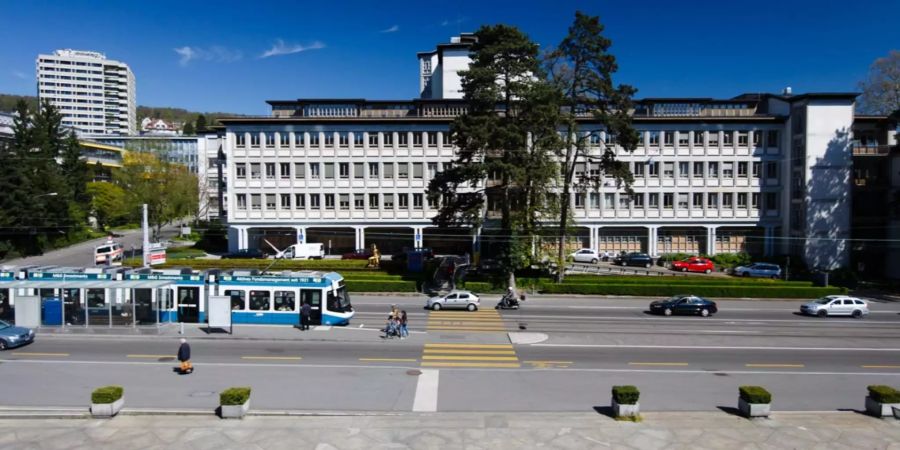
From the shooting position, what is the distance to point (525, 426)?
54.3 ft

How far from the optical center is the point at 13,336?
1035 inches

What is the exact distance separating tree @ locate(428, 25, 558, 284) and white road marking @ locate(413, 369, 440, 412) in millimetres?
23003

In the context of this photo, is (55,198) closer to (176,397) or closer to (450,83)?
(450,83)

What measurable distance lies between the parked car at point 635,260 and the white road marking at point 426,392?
42.7 metres

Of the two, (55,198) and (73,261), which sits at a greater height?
(55,198)

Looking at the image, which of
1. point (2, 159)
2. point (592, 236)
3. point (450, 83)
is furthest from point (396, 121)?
point (2, 159)

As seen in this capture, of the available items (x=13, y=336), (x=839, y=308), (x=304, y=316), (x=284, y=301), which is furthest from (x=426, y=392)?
(x=839, y=308)

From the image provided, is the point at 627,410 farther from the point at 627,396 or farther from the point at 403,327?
the point at 403,327

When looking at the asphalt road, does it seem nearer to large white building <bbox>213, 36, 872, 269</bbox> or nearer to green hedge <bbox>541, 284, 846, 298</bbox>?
green hedge <bbox>541, 284, 846, 298</bbox>

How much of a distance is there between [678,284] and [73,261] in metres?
63.8

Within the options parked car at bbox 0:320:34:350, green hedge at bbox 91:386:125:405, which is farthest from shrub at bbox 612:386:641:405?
parked car at bbox 0:320:34:350

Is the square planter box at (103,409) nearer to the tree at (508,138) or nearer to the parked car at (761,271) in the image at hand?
the tree at (508,138)

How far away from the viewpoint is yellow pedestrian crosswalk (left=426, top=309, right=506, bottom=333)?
3297 centimetres

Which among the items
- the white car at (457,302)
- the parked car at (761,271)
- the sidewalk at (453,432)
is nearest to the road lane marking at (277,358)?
the sidewalk at (453,432)
